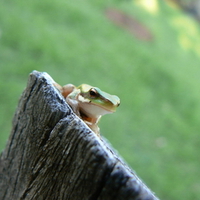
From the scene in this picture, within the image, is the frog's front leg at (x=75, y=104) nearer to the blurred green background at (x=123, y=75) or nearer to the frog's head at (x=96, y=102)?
the frog's head at (x=96, y=102)

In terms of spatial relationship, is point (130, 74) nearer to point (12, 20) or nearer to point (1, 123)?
point (12, 20)

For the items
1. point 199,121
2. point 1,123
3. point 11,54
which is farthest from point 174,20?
point 1,123

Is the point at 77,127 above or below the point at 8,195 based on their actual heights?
above

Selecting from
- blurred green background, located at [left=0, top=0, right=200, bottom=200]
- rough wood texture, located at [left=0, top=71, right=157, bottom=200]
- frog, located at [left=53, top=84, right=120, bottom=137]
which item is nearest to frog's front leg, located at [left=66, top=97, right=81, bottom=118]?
frog, located at [left=53, top=84, right=120, bottom=137]

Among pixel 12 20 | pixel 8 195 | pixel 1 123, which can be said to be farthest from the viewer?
pixel 12 20

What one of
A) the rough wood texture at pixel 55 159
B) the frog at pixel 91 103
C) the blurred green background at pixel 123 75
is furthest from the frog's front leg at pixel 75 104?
the blurred green background at pixel 123 75

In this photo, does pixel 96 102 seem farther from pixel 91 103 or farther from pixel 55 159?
pixel 55 159

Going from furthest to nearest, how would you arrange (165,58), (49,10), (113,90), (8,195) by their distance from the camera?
1. (165,58)
2. (49,10)
3. (113,90)
4. (8,195)
